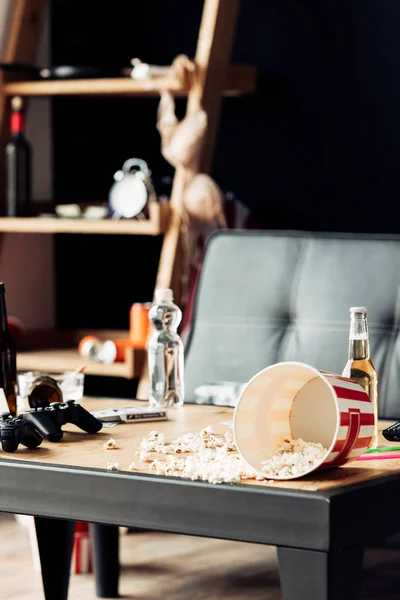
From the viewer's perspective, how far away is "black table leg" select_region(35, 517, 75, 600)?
2316 millimetres

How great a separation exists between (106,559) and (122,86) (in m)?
1.63

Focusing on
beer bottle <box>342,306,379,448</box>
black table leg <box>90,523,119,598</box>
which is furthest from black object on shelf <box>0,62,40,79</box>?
beer bottle <box>342,306,379,448</box>

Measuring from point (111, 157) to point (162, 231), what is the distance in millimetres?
803

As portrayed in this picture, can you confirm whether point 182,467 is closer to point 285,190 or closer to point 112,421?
point 112,421

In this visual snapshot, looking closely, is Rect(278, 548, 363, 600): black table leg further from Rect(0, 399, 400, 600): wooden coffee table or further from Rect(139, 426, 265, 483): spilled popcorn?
Rect(139, 426, 265, 483): spilled popcorn

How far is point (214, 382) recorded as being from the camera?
269 cm

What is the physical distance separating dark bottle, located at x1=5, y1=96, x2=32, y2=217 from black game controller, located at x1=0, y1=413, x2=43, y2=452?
88.9 inches

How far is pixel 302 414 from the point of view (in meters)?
1.62

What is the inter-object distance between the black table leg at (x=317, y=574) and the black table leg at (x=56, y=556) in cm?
94

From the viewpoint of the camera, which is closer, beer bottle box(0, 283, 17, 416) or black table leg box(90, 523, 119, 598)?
beer bottle box(0, 283, 17, 416)

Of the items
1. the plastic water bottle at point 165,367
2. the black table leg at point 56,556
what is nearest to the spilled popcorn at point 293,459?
the plastic water bottle at point 165,367

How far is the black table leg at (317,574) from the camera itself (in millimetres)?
1409

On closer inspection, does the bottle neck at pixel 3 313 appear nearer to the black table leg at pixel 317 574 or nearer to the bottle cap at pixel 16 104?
the black table leg at pixel 317 574

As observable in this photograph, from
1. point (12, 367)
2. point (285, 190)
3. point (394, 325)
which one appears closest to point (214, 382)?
point (394, 325)
